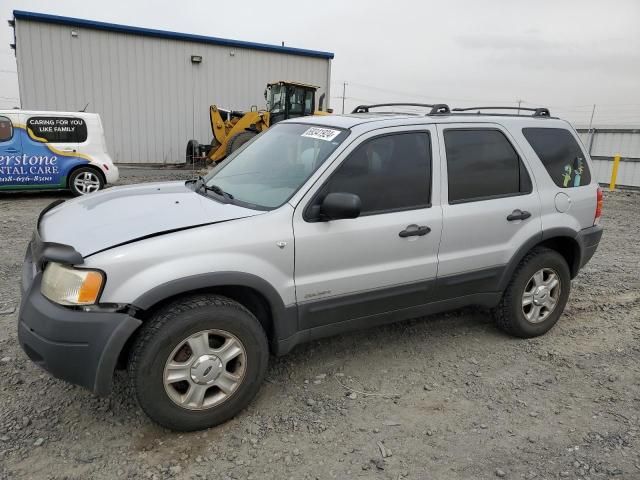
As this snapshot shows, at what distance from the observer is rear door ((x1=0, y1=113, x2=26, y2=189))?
9586 millimetres

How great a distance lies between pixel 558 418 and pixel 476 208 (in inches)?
57.6

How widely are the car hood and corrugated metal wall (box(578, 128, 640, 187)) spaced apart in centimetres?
1558

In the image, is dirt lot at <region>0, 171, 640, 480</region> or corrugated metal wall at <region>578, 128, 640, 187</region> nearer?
dirt lot at <region>0, 171, 640, 480</region>

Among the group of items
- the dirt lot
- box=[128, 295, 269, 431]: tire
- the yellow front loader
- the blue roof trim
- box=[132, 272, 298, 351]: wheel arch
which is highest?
the blue roof trim

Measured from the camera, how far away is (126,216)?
9.59 ft

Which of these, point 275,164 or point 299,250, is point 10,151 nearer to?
point 275,164

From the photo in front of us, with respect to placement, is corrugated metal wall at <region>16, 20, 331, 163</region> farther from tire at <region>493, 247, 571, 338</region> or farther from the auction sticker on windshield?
tire at <region>493, 247, 571, 338</region>

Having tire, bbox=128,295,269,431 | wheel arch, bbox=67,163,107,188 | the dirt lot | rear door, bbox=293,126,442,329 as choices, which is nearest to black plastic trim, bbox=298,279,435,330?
rear door, bbox=293,126,442,329

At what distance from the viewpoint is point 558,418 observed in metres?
3.12

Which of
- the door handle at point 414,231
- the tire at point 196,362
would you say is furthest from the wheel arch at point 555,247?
the tire at point 196,362

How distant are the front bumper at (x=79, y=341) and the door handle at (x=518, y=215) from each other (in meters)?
2.70

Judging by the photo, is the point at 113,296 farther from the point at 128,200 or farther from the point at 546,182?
the point at 546,182

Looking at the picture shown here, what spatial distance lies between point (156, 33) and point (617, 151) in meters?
16.8

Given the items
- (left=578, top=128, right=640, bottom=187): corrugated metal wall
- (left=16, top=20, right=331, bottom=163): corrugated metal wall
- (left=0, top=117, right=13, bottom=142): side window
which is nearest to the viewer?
(left=0, top=117, right=13, bottom=142): side window
